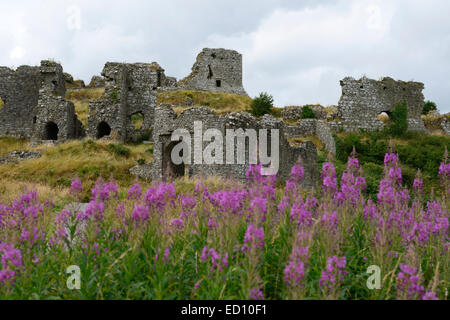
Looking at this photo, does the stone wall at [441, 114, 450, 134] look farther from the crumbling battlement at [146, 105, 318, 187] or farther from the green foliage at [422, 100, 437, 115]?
the crumbling battlement at [146, 105, 318, 187]

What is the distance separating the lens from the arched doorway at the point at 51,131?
2868cm

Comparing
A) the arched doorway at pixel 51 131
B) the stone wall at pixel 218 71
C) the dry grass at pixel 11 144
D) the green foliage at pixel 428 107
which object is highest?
the stone wall at pixel 218 71

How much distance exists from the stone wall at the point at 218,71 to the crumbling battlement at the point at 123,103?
12.7 metres

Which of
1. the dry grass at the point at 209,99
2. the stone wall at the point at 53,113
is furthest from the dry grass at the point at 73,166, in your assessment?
the dry grass at the point at 209,99

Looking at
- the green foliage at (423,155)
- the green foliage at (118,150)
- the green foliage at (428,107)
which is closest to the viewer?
the green foliage at (118,150)

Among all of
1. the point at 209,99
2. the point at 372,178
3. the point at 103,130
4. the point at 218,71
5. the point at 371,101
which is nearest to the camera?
the point at 372,178

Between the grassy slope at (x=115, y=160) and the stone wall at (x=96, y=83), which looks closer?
the grassy slope at (x=115, y=160)

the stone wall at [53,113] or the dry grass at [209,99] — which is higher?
the dry grass at [209,99]

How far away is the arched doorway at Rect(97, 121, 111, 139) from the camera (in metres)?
29.1

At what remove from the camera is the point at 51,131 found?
29656mm

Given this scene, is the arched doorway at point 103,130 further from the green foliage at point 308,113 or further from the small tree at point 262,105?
the green foliage at point 308,113

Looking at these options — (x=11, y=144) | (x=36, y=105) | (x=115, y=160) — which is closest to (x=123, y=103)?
(x=115, y=160)

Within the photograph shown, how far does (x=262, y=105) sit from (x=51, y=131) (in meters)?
17.2

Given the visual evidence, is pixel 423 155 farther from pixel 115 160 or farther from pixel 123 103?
pixel 123 103
